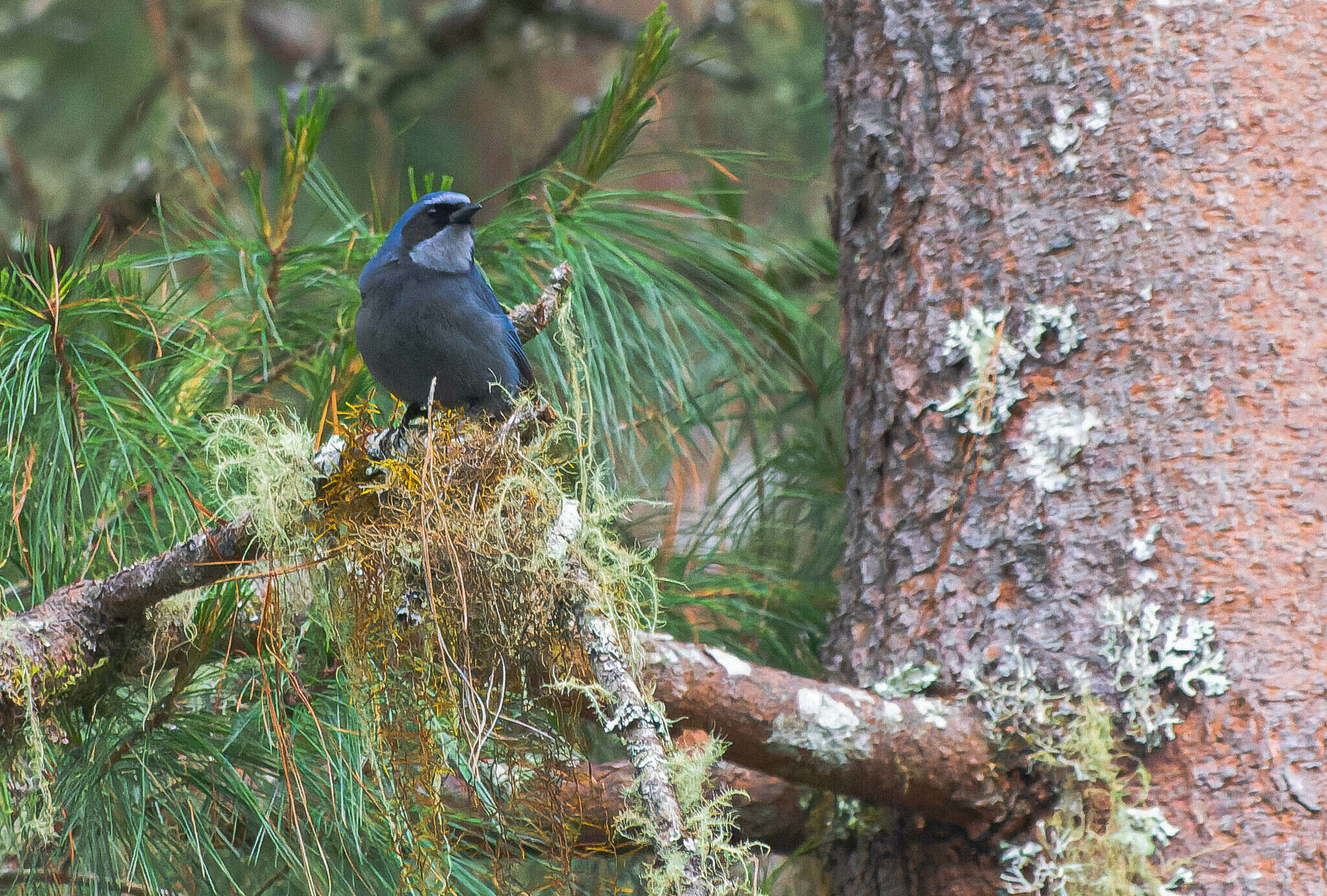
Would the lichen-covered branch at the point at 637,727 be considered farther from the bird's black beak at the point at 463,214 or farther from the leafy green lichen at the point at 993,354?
the bird's black beak at the point at 463,214

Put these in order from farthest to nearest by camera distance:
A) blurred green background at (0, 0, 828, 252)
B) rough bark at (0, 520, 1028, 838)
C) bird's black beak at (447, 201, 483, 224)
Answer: blurred green background at (0, 0, 828, 252), bird's black beak at (447, 201, 483, 224), rough bark at (0, 520, 1028, 838)

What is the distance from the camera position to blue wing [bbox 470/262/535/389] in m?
2.28

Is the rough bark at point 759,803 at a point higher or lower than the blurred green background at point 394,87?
lower

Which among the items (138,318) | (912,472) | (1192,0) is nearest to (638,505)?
(912,472)

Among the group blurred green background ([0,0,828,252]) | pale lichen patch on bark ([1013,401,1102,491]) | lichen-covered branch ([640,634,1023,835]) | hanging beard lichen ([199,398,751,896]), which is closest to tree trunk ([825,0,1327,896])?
pale lichen patch on bark ([1013,401,1102,491])

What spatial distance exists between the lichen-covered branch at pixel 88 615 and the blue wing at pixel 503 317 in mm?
679

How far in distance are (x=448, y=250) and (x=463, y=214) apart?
10cm

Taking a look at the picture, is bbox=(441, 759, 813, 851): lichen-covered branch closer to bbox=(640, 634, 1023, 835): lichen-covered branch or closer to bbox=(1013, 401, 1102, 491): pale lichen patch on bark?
bbox=(640, 634, 1023, 835): lichen-covered branch

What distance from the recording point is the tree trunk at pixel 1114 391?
1.79 metres

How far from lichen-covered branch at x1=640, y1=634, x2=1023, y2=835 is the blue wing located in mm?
748

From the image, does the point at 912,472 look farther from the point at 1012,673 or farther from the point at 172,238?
the point at 172,238

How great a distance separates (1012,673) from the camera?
188 cm

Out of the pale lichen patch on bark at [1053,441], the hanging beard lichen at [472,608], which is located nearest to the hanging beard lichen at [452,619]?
the hanging beard lichen at [472,608]

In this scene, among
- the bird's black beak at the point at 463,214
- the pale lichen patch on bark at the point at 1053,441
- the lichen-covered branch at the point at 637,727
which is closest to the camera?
the lichen-covered branch at the point at 637,727
